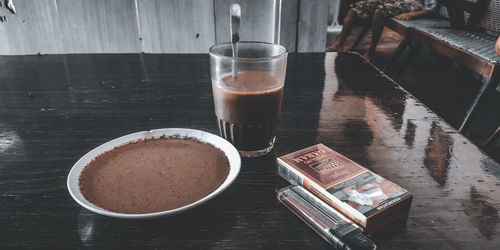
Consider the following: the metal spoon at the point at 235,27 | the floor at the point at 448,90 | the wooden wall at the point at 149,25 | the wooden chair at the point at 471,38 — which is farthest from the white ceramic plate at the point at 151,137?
the wooden wall at the point at 149,25

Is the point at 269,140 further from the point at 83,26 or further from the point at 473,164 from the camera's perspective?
the point at 83,26

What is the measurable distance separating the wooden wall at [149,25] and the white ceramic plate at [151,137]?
198 cm

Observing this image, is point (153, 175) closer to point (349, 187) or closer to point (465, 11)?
point (349, 187)

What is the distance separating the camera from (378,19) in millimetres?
3477

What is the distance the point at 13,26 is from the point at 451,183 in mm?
2987

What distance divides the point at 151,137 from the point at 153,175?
0.42 feet

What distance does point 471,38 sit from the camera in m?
2.21

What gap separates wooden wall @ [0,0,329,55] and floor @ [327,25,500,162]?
1.00 metres

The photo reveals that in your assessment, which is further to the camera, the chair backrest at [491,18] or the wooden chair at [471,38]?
the chair backrest at [491,18]

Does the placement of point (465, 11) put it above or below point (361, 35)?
above

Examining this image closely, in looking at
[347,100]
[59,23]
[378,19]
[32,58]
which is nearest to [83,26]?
[59,23]

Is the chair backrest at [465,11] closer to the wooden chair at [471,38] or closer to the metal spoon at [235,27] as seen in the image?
the wooden chair at [471,38]

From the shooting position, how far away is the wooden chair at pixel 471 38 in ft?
5.96

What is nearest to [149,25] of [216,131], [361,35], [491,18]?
[216,131]
